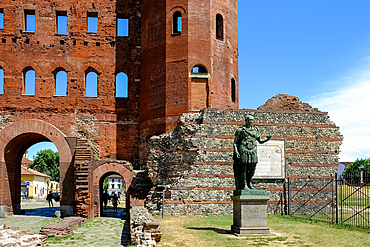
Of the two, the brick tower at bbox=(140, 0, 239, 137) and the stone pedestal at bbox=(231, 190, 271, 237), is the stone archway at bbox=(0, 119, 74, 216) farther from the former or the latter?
the stone pedestal at bbox=(231, 190, 271, 237)

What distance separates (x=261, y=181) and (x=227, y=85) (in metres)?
6.70

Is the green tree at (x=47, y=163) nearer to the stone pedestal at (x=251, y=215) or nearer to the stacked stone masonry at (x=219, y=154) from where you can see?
the stacked stone masonry at (x=219, y=154)

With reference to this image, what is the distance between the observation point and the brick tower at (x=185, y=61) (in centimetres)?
2130

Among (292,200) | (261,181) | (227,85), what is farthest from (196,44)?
(292,200)

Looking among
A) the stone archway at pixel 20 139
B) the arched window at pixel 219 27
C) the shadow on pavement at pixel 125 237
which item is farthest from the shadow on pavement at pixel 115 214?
the arched window at pixel 219 27

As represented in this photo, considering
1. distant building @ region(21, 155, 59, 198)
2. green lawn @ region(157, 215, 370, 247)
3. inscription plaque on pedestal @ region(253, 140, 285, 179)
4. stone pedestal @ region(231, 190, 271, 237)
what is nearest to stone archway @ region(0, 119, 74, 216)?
green lawn @ region(157, 215, 370, 247)

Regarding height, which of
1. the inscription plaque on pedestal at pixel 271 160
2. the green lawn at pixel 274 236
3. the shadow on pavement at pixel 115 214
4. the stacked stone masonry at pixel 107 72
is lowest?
the shadow on pavement at pixel 115 214

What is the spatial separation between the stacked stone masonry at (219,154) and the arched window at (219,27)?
19.8 ft

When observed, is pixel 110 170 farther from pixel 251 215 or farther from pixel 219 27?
pixel 251 215

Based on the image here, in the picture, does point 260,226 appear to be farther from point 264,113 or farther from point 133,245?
point 264,113

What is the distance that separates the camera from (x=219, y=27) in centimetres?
2280

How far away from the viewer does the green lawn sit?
10172 millimetres

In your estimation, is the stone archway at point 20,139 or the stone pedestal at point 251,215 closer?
the stone pedestal at point 251,215

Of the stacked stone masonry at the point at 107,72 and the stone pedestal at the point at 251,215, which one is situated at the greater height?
the stacked stone masonry at the point at 107,72
